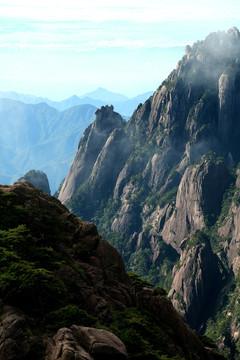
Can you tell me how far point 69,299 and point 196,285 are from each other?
329 feet

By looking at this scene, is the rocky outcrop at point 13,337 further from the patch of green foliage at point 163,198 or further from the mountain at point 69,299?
the patch of green foliage at point 163,198

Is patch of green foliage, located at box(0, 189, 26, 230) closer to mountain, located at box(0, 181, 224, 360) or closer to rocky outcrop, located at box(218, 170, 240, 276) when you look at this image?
mountain, located at box(0, 181, 224, 360)

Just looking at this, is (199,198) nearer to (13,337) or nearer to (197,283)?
(197,283)

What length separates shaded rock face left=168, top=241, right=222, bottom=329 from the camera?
11706 centimetres

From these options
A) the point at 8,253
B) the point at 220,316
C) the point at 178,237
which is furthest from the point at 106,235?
the point at 8,253

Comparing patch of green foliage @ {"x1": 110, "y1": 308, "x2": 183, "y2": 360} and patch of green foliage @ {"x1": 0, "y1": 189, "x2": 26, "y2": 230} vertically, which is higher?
patch of green foliage @ {"x1": 0, "y1": 189, "x2": 26, "y2": 230}

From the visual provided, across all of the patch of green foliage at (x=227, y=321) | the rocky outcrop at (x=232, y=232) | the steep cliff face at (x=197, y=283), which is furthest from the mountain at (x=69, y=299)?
the rocky outcrop at (x=232, y=232)

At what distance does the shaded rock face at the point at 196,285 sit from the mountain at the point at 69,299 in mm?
80235

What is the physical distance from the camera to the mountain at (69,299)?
66.0 feet

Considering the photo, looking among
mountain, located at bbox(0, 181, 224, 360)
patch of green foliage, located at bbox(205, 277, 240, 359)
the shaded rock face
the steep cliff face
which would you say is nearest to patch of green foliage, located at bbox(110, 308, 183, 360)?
mountain, located at bbox(0, 181, 224, 360)

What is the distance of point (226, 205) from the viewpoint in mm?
157375

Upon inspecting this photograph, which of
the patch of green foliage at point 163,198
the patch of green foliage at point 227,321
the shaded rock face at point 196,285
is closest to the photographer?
the patch of green foliage at point 227,321

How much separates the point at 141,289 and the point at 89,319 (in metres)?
13.6

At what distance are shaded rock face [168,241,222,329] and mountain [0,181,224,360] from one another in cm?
8024
